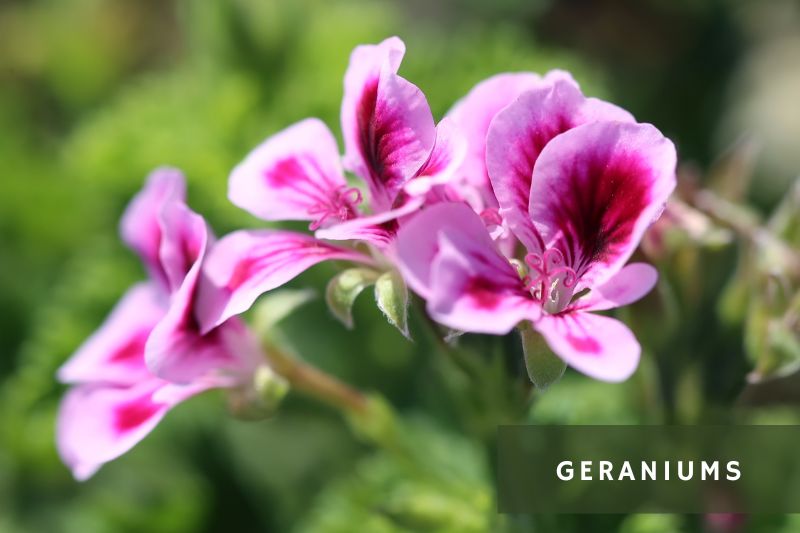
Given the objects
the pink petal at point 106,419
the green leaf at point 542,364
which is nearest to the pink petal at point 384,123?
the green leaf at point 542,364

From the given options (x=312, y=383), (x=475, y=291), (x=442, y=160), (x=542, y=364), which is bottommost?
A: (x=312, y=383)

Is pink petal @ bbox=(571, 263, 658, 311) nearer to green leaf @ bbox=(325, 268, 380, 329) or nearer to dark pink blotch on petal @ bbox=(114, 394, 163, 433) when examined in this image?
green leaf @ bbox=(325, 268, 380, 329)

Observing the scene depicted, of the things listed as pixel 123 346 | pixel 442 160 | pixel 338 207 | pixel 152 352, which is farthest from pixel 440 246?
pixel 123 346

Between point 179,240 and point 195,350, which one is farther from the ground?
point 179,240

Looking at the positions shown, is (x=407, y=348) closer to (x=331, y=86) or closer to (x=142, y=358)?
(x=331, y=86)

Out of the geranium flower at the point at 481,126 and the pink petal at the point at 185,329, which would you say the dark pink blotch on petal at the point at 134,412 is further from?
the geranium flower at the point at 481,126

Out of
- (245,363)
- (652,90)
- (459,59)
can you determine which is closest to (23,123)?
(459,59)

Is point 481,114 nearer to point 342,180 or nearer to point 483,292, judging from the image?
point 342,180
